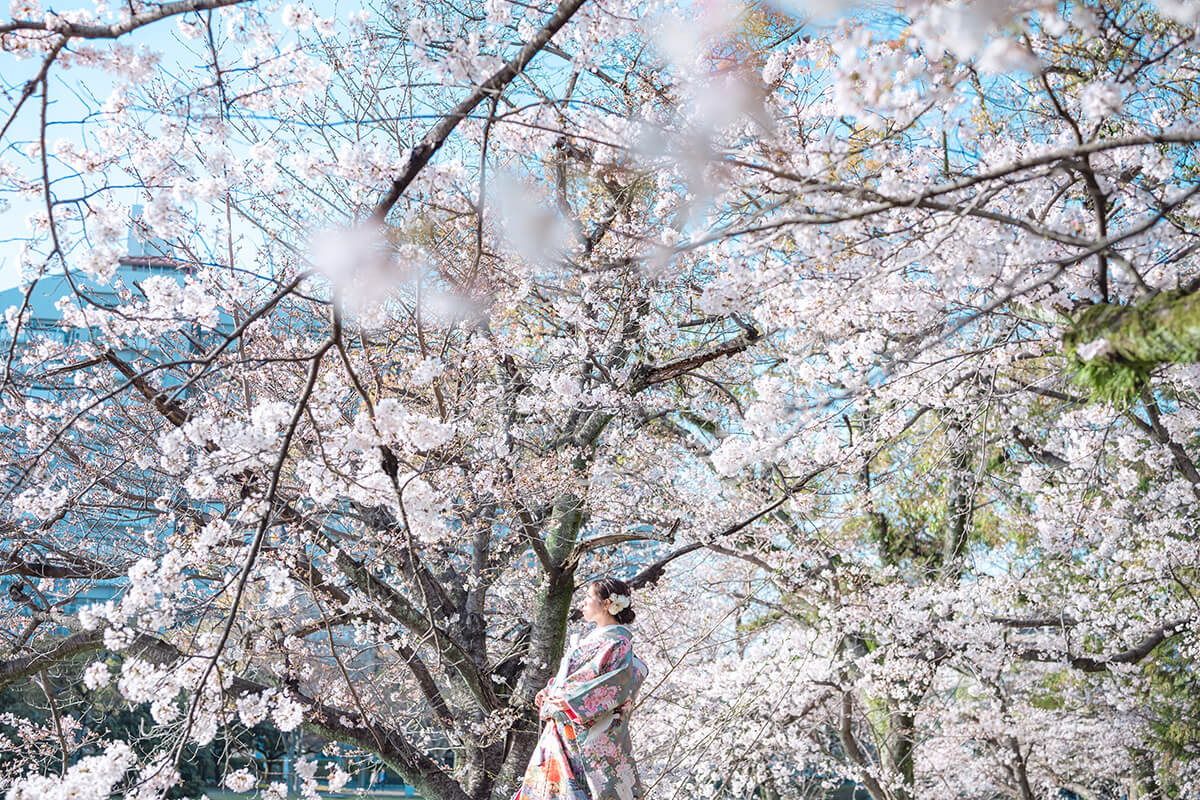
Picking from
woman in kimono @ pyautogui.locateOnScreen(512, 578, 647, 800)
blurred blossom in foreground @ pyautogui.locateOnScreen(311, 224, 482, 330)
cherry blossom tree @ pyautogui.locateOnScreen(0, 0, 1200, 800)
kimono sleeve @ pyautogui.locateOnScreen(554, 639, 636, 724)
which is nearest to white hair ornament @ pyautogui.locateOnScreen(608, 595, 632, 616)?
woman in kimono @ pyautogui.locateOnScreen(512, 578, 647, 800)

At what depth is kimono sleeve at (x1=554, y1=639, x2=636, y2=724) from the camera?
369 cm

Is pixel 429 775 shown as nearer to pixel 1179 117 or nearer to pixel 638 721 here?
pixel 638 721

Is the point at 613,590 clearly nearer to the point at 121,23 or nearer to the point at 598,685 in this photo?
the point at 598,685

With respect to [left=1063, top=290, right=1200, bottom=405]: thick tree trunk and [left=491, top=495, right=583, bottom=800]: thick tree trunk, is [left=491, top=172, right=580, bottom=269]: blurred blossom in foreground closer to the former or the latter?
[left=1063, top=290, right=1200, bottom=405]: thick tree trunk

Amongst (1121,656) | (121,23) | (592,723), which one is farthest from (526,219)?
(1121,656)

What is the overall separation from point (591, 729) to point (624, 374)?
94.8 inches

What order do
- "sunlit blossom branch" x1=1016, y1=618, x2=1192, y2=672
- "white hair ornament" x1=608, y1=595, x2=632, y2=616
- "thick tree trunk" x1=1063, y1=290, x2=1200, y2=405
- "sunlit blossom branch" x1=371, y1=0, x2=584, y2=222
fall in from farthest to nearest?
"sunlit blossom branch" x1=1016, y1=618, x2=1192, y2=672 → "white hair ornament" x1=608, y1=595, x2=632, y2=616 → "sunlit blossom branch" x1=371, y1=0, x2=584, y2=222 → "thick tree trunk" x1=1063, y1=290, x2=1200, y2=405

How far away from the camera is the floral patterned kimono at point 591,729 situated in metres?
3.68

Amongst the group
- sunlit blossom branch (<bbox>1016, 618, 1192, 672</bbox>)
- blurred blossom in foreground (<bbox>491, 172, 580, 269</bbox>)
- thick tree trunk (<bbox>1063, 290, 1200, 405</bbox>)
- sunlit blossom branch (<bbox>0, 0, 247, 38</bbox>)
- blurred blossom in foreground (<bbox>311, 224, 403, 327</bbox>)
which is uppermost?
blurred blossom in foreground (<bbox>491, 172, 580, 269</bbox>)

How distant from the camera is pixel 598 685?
3.70m

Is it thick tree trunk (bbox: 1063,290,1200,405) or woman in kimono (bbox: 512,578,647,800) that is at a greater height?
thick tree trunk (bbox: 1063,290,1200,405)

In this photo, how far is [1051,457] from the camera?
7176 millimetres

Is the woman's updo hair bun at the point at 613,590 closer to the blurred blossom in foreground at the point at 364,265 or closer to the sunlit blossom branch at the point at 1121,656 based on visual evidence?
the blurred blossom in foreground at the point at 364,265

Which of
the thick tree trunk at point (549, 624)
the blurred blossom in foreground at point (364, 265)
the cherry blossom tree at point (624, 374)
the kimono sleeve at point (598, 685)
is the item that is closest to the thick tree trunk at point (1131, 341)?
the cherry blossom tree at point (624, 374)
